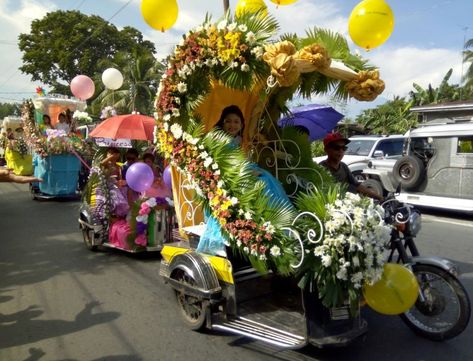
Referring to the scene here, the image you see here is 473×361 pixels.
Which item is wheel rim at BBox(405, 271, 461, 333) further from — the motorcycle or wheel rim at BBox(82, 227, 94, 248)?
wheel rim at BBox(82, 227, 94, 248)

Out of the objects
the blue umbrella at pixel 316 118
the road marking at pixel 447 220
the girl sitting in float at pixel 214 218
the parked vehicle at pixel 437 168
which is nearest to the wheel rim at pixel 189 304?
the girl sitting in float at pixel 214 218

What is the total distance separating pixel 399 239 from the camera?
3840 mm

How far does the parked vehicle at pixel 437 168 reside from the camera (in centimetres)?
963

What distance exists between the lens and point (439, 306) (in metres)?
3.74

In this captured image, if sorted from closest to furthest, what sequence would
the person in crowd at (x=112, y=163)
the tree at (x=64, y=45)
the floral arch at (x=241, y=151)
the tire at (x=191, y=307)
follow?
the floral arch at (x=241, y=151)
the tire at (x=191, y=307)
the person in crowd at (x=112, y=163)
the tree at (x=64, y=45)

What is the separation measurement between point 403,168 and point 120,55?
25277 millimetres

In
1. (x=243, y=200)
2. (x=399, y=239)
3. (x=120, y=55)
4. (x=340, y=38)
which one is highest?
(x=120, y=55)

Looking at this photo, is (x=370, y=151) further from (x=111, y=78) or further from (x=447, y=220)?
(x=111, y=78)

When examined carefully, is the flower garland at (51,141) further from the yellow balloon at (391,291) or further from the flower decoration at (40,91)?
the yellow balloon at (391,291)

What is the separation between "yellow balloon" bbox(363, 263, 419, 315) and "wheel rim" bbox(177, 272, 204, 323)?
1.54 metres

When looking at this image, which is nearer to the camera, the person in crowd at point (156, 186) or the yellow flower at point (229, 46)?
the yellow flower at point (229, 46)

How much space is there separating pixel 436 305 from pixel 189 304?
2264 mm

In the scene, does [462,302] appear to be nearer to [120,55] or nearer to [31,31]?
[120,55]

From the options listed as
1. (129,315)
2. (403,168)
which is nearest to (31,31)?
(403,168)
